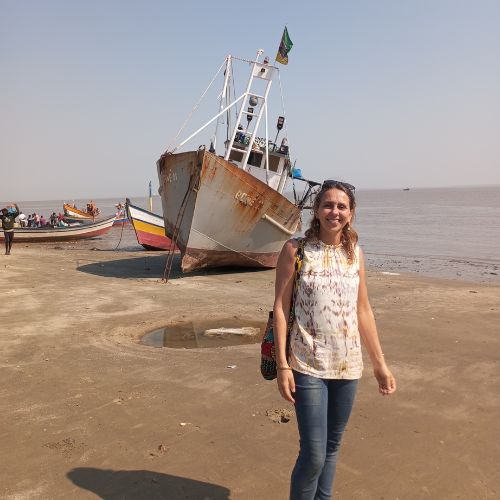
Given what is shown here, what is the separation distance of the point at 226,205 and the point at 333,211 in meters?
9.95

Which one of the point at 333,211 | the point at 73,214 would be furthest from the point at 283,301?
the point at 73,214

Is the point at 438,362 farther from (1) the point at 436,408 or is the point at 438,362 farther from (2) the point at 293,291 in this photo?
(2) the point at 293,291

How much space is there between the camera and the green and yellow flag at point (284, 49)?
15.6m

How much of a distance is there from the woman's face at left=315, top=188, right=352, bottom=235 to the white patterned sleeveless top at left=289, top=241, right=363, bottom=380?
0.44ft

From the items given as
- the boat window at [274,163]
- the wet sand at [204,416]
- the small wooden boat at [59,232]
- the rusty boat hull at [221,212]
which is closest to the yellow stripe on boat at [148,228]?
the small wooden boat at [59,232]

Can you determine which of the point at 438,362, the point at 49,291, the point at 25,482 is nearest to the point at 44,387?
the point at 25,482

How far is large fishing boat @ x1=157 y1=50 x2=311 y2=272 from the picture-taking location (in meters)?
12.0

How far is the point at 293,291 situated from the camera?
248 centimetres

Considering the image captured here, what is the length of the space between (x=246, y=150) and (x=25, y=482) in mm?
12883

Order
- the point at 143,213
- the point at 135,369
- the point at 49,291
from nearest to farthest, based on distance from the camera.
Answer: the point at 135,369 → the point at 49,291 → the point at 143,213

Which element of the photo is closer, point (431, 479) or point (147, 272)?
point (431, 479)

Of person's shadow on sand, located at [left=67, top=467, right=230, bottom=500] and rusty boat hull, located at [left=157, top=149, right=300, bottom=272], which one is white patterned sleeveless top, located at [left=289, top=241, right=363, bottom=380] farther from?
rusty boat hull, located at [left=157, top=149, right=300, bottom=272]

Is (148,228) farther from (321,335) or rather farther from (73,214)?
(321,335)

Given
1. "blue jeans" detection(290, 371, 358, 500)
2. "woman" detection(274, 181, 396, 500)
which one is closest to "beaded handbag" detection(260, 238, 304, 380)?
"woman" detection(274, 181, 396, 500)
